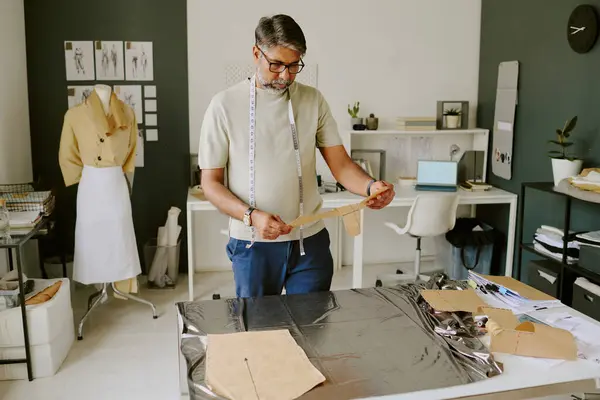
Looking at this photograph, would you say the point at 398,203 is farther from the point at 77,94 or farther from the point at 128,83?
the point at 77,94

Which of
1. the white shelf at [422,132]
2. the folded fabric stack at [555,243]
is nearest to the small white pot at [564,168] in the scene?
the folded fabric stack at [555,243]

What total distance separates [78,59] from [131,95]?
44 cm

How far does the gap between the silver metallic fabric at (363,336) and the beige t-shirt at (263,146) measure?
0.32m

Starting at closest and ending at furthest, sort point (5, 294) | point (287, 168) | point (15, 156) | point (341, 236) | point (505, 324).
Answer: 1. point (505, 324)
2. point (287, 168)
3. point (5, 294)
4. point (15, 156)
5. point (341, 236)

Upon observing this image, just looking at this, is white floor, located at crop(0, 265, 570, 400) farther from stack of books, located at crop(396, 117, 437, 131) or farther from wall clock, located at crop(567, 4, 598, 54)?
wall clock, located at crop(567, 4, 598, 54)

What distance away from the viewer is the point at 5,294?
3004 mm

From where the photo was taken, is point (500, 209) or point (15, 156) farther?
point (500, 209)

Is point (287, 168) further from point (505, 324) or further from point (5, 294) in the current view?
point (5, 294)

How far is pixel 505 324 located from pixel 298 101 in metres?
1.03

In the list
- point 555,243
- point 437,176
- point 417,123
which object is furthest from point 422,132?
point 555,243

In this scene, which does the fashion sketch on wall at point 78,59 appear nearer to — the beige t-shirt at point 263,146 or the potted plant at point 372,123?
the potted plant at point 372,123

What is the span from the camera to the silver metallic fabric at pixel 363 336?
1496 millimetres

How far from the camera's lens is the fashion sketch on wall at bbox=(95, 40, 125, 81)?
4379 mm

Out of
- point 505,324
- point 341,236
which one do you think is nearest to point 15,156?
point 341,236
